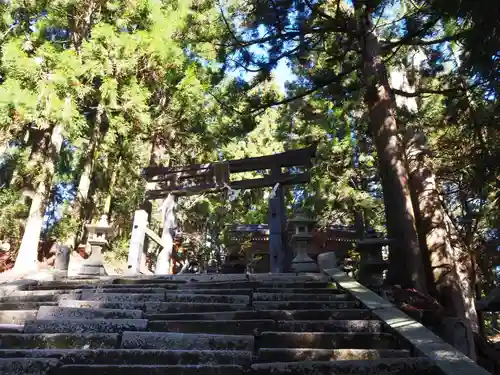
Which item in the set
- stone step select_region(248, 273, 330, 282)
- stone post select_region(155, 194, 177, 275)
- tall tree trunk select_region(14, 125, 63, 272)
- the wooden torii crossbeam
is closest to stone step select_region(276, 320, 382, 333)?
stone step select_region(248, 273, 330, 282)

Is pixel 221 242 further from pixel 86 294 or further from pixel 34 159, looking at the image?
pixel 86 294

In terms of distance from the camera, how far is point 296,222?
754cm

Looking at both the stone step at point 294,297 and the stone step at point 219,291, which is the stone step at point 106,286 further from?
the stone step at point 294,297

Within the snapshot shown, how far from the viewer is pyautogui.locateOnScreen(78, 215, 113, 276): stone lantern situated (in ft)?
25.8

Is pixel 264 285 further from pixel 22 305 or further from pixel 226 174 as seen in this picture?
pixel 226 174

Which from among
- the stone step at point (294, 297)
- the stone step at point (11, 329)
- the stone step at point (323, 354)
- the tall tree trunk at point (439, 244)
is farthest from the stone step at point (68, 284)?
Answer: the tall tree trunk at point (439, 244)

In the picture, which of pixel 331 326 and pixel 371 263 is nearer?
pixel 331 326

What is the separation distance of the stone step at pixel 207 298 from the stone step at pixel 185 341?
1183 millimetres

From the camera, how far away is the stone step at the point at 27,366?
3334 millimetres

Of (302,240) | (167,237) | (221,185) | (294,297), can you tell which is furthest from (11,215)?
(294,297)

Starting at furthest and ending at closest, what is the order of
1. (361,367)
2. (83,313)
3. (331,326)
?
(83,313)
(331,326)
(361,367)

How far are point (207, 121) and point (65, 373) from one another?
437 inches

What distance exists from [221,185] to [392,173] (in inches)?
200

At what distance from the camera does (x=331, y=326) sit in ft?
13.9
